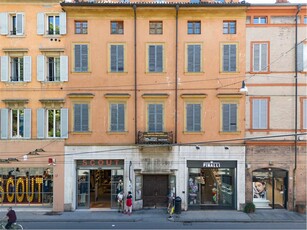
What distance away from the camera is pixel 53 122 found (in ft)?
69.9

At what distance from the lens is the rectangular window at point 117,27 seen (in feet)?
69.8

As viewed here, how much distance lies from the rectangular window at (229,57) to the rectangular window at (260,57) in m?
1.52

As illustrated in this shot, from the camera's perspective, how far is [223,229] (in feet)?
55.5

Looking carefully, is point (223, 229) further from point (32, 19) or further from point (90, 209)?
point (32, 19)

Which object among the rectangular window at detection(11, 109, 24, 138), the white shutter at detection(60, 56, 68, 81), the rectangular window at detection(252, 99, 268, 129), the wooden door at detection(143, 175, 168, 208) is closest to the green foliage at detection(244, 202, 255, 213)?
the rectangular window at detection(252, 99, 268, 129)

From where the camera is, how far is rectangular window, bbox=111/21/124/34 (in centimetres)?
2128

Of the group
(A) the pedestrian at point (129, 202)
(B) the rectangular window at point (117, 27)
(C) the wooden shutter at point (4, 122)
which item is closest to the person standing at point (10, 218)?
(C) the wooden shutter at point (4, 122)

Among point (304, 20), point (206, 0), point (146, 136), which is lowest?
point (146, 136)

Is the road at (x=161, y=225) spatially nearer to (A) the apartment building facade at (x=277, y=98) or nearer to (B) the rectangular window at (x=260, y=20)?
(A) the apartment building facade at (x=277, y=98)

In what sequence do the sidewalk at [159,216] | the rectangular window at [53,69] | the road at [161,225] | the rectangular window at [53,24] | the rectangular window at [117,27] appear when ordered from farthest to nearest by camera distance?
the rectangular window at [53,69] → the rectangular window at [117,27] → the rectangular window at [53,24] → the sidewalk at [159,216] → the road at [161,225]

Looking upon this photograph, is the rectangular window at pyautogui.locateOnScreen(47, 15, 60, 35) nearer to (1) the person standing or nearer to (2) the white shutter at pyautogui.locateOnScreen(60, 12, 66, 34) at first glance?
(2) the white shutter at pyautogui.locateOnScreen(60, 12, 66, 34)

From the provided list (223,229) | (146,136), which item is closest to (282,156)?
(223,229)

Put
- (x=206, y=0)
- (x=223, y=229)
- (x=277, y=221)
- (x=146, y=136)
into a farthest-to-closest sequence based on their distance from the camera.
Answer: (x=206, y=0), (x=146, y=136), (x=277, y=221), (x=223, y=229)

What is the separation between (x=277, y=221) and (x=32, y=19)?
74.7ft
